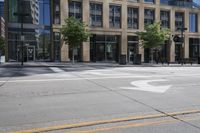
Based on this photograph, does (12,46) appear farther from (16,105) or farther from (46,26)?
(16,105)

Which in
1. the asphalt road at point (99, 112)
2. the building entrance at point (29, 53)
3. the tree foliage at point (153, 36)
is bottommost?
the asphalt road at point (99, 112)

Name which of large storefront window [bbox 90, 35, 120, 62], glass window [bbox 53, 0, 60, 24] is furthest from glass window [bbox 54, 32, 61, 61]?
large storefront window [bbox 90, 35, 120, 62]

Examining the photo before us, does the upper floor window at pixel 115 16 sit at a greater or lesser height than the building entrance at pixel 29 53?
greater

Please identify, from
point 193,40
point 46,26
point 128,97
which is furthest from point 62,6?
point 128,97

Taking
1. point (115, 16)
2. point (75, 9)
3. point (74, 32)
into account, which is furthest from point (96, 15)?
point (74, 32)

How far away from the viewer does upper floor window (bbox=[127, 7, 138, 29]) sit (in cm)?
4697

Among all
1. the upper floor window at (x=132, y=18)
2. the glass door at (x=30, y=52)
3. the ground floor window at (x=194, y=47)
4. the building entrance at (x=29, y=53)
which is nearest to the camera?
the building entrance at (x=29, y=53)

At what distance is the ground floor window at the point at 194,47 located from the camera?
2071 inches

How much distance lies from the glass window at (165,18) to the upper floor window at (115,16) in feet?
27.2

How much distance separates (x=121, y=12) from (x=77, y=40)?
12.5 metres

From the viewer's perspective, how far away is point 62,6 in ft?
137

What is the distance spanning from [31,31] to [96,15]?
32.6ft

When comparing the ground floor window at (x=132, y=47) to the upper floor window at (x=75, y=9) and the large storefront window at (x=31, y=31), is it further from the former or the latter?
the large storefront window at (x=31, y=31)

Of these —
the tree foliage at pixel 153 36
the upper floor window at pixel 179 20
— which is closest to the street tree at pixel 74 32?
the tree foliage at pixel 153 36
